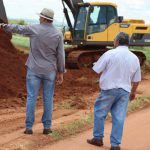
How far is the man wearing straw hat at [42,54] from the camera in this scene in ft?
31.4

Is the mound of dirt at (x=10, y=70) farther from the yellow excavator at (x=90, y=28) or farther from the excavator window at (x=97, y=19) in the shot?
the excavator window at (x=97, y=19)

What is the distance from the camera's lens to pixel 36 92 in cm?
966

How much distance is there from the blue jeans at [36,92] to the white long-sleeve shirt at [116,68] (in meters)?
1.08

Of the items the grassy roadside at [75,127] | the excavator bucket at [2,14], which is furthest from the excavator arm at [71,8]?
the grassy roadside at [75,127]

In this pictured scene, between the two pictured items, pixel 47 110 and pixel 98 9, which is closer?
pixel 47 110

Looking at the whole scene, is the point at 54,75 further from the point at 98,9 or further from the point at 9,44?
the point at 98,9

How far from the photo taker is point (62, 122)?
11.4 metres

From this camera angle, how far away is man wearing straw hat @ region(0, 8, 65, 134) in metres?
9.57

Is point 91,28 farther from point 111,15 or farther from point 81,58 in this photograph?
point 81,58

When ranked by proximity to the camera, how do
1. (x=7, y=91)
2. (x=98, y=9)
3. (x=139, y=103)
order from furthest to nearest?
(x=98, y=9) → (x=7, y=91) → (x=139, y=103)

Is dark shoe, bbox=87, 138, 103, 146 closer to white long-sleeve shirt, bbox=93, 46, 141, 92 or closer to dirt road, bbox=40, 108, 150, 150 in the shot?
dirt road, bbox=40, 108, 150, 150

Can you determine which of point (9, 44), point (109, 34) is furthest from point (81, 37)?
point (9, 44)

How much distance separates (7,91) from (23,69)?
2580 mm

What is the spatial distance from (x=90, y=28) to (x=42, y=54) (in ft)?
46.1
